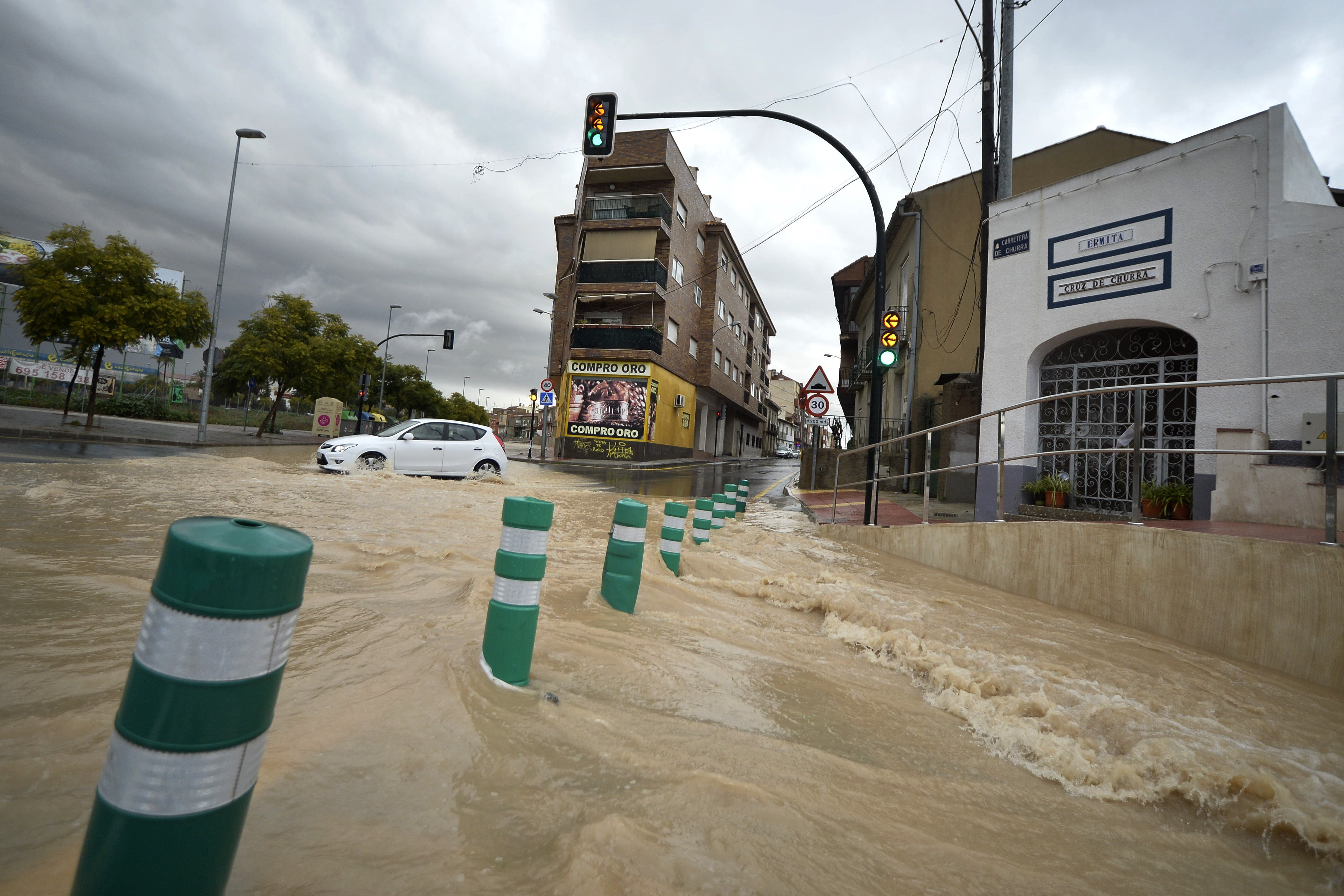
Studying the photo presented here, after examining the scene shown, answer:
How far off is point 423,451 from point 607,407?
16979mm

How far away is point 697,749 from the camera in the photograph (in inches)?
89.5

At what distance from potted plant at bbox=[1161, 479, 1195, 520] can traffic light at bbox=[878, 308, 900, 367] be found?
3.62 m

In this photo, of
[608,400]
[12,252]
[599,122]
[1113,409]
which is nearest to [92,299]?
[599,122]

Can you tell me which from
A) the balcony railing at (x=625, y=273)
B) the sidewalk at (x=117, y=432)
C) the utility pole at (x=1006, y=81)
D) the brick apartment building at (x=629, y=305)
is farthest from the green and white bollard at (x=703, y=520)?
the balcony railing at (x=625, y=273)

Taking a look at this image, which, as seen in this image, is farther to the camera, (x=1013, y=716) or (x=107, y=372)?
(x=107, y=372)

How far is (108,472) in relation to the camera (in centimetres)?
870

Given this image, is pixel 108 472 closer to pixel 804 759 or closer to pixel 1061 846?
pixel 804 759

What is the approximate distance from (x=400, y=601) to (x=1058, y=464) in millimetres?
9272

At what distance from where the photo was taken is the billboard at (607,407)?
97.1 feet

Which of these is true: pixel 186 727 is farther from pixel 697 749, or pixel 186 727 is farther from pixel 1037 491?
pixel 1037 491

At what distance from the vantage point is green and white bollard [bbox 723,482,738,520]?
1034 centimetres

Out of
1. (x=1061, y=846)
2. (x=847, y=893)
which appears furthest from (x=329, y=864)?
(x=1061, y=846)

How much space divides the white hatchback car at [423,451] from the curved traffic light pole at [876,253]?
23.5ft

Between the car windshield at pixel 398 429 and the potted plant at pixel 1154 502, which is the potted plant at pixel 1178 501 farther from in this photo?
the car windshield at pixel 398 429
